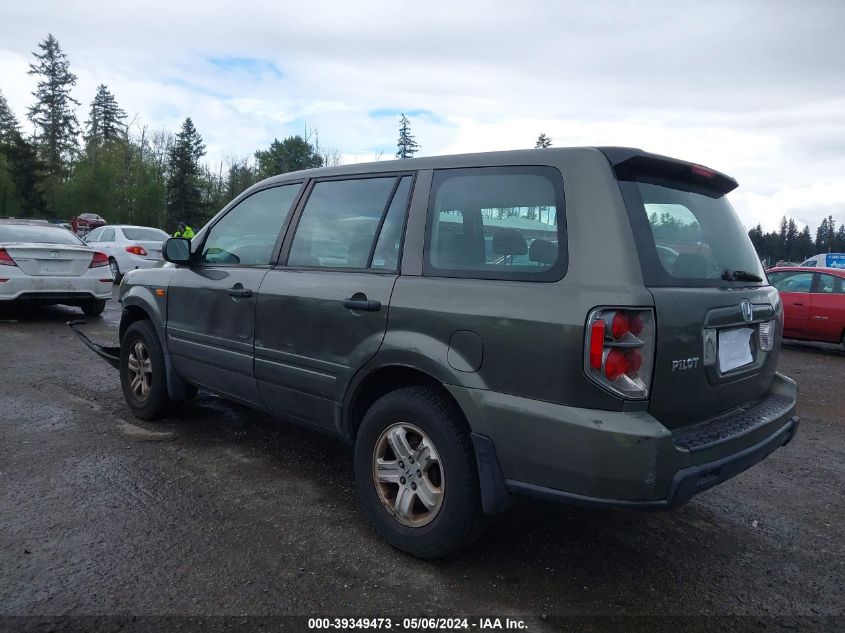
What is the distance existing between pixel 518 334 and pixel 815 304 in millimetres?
9523

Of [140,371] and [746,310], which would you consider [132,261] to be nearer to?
[140,371]

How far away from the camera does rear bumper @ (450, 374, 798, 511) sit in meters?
2.29

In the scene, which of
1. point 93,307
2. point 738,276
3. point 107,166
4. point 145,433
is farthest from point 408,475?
point 107,166

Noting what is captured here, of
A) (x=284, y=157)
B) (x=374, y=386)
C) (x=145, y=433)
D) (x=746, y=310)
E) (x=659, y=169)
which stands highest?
(x=284, y=157)

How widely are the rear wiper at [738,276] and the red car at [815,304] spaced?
314 inches

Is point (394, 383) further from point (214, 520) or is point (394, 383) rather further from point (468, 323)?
point (214, 520)

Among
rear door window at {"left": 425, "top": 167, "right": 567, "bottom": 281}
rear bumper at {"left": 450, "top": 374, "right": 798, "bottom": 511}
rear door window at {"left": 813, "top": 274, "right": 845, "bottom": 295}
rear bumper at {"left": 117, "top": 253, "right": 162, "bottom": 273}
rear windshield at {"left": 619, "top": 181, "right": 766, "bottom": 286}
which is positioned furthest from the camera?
rear bumper at {"left": 117, "top": 253, "right": 162, "bottom": 273}

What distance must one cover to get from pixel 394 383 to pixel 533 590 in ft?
3.75

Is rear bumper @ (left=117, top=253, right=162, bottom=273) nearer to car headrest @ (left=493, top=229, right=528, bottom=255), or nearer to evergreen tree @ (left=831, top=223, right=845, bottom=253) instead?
car headrest @ (left=493, top=229, right=528, bottom=255)

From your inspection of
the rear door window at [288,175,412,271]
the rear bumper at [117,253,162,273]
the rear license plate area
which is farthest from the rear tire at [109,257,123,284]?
the rear license plate area

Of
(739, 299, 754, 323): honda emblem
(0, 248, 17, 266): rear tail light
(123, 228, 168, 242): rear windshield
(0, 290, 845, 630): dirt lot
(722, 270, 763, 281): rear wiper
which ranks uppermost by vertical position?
(722, 270, 763, 281): rear wiper

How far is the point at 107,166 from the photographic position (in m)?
52.6

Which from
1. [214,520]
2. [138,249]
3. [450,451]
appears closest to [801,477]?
[450,451]

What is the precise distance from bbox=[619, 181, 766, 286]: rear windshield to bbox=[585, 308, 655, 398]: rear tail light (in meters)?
0.19
